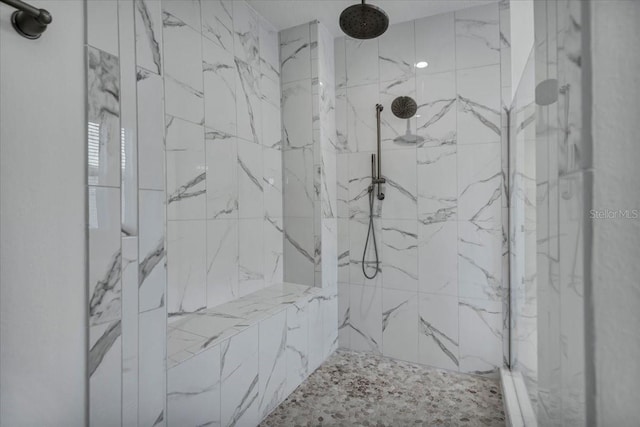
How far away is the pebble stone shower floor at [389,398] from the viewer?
66.5 inches

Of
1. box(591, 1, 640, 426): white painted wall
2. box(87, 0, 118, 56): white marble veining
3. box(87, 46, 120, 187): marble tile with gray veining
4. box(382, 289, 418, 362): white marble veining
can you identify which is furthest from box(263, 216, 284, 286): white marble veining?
box(591, 1, 640, 426): white painted wall

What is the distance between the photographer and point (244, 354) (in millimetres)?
1537

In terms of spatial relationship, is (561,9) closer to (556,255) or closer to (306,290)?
(556,255)

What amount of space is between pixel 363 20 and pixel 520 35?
1041 millimetres

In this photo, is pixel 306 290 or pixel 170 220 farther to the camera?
pixel 306 290

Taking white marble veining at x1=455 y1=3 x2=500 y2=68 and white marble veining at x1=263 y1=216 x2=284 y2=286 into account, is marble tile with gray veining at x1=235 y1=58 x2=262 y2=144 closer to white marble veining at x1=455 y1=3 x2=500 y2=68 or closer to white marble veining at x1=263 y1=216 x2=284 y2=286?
white marble veining at x1=263 y1=216 x2=284 y2=286

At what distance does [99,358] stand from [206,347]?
0.47 meters

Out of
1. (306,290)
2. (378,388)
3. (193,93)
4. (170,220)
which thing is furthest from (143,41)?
(378,388)

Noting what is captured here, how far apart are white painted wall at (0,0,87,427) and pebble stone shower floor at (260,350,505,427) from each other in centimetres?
112

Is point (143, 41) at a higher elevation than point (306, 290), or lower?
higher

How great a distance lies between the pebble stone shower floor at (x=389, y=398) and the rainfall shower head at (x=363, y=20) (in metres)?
2.06

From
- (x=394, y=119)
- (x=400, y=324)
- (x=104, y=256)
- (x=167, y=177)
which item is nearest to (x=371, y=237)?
(x=400, y=324)

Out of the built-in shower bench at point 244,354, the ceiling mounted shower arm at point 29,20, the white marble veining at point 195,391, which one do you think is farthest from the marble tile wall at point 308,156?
the ceiling mounted shower arm at point 29,20

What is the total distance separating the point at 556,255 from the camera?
59cm
